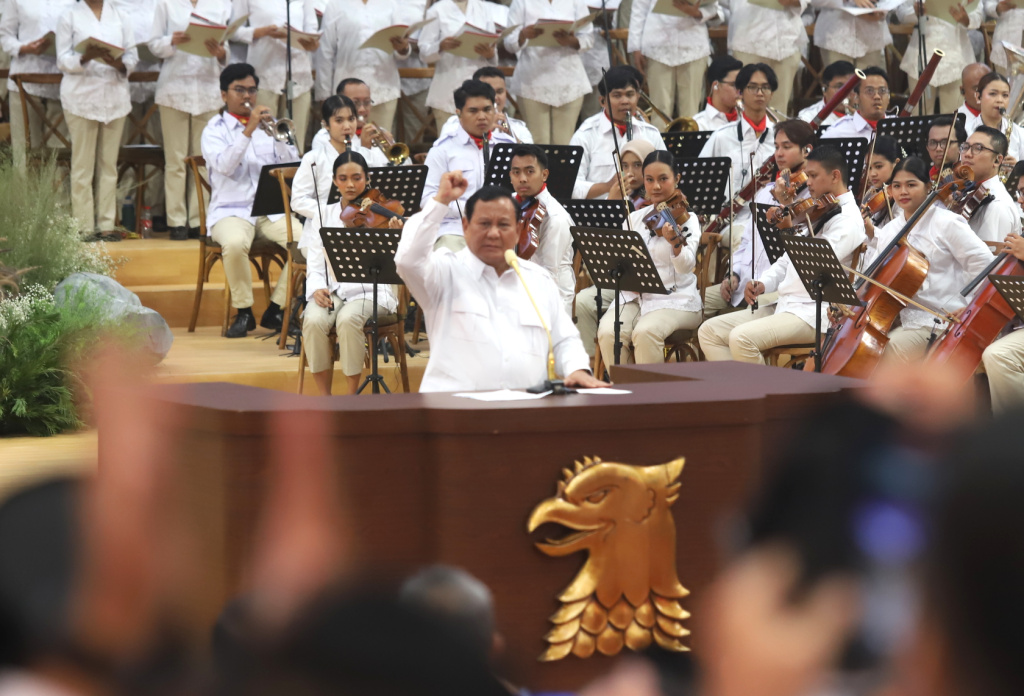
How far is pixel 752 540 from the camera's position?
0.89 m

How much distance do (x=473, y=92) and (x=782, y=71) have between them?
3403 millimetres

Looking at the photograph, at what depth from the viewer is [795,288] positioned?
643cm

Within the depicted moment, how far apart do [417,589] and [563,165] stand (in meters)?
6.49

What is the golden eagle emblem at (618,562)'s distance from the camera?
314cm

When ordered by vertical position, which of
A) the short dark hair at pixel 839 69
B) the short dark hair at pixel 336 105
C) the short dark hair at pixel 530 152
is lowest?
the short dark hair at pixel 530 152

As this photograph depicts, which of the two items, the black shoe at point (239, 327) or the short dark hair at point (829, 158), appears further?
the black shoe at point (239, 327)

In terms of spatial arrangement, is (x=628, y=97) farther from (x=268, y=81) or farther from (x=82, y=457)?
(x=82, y=457)

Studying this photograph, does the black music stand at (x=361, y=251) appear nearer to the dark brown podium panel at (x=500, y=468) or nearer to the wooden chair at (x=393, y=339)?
the wooden chair at (x=393, y=339)

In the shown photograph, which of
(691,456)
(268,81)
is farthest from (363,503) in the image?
(268,81)

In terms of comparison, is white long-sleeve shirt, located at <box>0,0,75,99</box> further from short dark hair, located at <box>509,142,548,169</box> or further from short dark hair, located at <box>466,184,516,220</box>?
short dark hair, located at <box>466,184,516,220</box>

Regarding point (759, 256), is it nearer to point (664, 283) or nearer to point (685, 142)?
point (664, 283)

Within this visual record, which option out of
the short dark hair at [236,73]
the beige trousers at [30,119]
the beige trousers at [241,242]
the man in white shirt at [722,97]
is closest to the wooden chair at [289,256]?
the beige trousers at [241,242]

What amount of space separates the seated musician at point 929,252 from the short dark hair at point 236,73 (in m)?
4.29

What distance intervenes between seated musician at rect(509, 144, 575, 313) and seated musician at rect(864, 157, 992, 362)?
5.15ft
